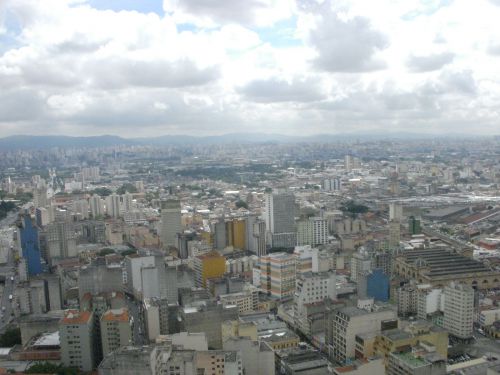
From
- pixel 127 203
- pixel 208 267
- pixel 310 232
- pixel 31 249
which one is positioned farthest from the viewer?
pixel 127 203

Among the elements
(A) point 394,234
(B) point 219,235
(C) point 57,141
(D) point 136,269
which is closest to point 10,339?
(D) point 136,269

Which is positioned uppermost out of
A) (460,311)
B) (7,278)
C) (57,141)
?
(57,141)

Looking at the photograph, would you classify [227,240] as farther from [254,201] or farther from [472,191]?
[472,191]

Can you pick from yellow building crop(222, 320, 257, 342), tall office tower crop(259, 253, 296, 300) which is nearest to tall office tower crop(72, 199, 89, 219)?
tall office tower crop(259, 253, 296, 300)

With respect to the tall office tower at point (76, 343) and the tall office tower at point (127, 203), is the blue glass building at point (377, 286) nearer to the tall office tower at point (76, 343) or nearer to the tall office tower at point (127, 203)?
the tall office tower at point (76, 343)

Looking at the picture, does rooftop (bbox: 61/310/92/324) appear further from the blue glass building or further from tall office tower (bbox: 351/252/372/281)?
tall office tower (bbox: 351/252/372/281)

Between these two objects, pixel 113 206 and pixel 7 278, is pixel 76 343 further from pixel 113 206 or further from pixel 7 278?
pixel 113 206

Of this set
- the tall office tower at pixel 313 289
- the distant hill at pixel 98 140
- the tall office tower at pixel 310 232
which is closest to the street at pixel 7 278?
the tall office tower at pixel 313 289
